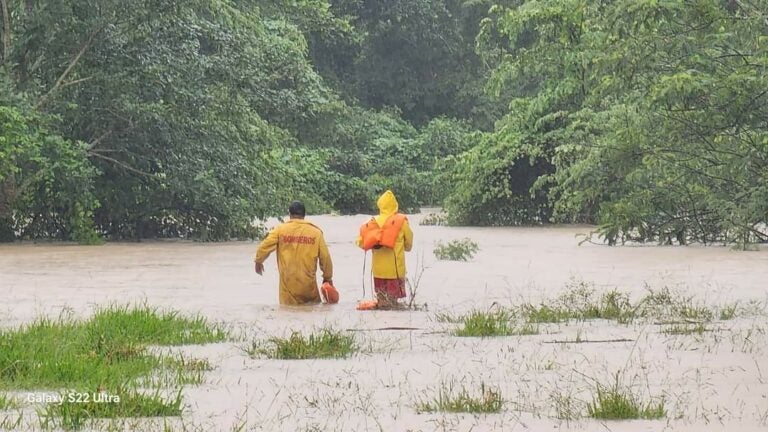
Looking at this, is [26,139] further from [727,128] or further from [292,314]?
[727,128]

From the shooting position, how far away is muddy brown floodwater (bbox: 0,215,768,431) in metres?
7.27

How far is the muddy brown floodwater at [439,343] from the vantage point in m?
7.27

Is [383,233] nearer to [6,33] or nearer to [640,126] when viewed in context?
[640,126]

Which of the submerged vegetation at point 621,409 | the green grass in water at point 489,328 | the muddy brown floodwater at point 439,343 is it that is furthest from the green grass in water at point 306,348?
the submerged vegetation at point 621,409

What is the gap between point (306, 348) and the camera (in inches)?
377

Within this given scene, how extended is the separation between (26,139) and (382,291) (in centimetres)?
933

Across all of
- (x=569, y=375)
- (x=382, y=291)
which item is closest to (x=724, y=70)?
(x=382, y=291)

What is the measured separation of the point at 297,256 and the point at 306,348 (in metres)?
3.93

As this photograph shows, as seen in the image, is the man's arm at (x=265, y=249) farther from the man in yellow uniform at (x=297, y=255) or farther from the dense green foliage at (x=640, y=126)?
the dense green foliage at (x=640, y=126)

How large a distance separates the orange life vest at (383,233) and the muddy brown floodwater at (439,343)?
837 millimetres

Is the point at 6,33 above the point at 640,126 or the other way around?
above

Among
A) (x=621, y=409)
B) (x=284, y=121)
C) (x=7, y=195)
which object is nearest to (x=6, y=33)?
(x=7, y=195)

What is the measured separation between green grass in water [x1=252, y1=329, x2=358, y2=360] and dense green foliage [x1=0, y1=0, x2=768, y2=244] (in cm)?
869

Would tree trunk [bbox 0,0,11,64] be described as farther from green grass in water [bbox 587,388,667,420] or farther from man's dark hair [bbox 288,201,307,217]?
green grass in water [bbox 587,388,667,420]
